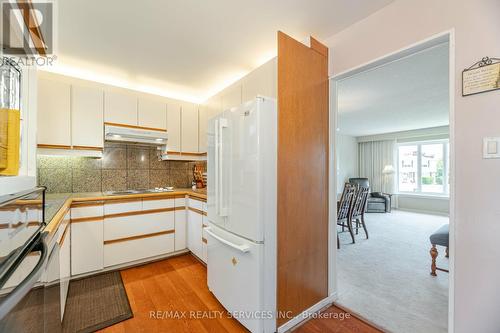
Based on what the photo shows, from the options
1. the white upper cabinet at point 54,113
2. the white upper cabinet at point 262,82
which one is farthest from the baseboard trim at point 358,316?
the white upper cabinet at point 54,113

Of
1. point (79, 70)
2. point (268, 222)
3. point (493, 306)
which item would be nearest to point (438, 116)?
point (493, 306)

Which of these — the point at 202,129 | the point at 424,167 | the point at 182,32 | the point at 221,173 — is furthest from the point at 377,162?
the point at 182,32

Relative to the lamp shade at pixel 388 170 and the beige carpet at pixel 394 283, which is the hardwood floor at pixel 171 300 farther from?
the lamp shade at pixel 388 170

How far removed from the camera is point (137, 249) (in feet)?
8.52

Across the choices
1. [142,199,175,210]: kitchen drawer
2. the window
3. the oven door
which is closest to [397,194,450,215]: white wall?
the window

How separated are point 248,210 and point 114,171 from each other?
2.41 metres

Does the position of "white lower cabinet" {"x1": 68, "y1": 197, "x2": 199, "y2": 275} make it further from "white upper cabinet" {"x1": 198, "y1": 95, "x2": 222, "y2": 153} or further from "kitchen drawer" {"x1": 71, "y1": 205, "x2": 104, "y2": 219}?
"white upper cabinet" {"x1": 198, "y1": 95, "x2": 222, "y2": 153}

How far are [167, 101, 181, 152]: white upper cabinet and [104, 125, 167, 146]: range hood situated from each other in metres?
0.10

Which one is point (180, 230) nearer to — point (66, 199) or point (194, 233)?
point (194, 233)

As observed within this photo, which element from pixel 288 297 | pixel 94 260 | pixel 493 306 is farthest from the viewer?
pixel 94 260

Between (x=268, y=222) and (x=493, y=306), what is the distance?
4.26 ft

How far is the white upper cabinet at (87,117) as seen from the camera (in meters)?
2.44

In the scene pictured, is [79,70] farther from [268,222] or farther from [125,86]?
[268,222]

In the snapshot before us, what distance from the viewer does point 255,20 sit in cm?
172
